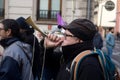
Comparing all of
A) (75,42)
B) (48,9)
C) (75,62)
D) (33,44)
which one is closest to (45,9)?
(48,9)

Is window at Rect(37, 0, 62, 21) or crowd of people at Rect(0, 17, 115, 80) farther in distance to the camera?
window at Rect(37, 0, 62, 21)

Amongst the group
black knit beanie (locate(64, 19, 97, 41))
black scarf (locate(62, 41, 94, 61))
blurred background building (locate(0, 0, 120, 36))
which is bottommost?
black scarf (locate(62, 41, 94, 61))

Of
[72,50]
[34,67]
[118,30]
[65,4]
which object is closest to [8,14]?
[65,4]

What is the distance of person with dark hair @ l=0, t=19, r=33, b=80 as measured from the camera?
414 cm

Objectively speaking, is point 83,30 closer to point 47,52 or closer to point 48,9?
point 47,52

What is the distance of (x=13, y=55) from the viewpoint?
168 inches

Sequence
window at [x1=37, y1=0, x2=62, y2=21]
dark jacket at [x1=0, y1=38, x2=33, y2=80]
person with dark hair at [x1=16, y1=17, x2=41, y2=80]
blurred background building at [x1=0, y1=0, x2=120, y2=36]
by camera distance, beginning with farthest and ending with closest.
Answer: window at [x1=37, y1=0, x2=62, y2=21], blurred background building at [x1=0, y1=0, x2=120, y2=36], person with dark hair at [x1=16, y1=17, x2=41, y2=80], dark jacket at [x1=0, y1=38, x2=33, y2=80]

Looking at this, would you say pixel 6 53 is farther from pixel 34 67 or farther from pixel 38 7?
pixel 38 7

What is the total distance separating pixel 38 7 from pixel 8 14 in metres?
1.30

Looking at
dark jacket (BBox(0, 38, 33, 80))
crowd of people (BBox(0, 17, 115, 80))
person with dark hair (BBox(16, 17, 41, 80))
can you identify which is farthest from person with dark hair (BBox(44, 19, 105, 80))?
person with dark hair (BBox(16, 17, 41, 80))

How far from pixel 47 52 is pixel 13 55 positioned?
1.09 feet

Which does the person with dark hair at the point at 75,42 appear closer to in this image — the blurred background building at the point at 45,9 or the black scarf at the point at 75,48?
the black scarf at the point at 75,48

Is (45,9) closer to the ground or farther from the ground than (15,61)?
farther from the ground

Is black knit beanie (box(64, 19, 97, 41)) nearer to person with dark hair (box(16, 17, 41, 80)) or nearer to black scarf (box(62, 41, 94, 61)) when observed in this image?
black scarf (box(62, 41, 94, 61))
